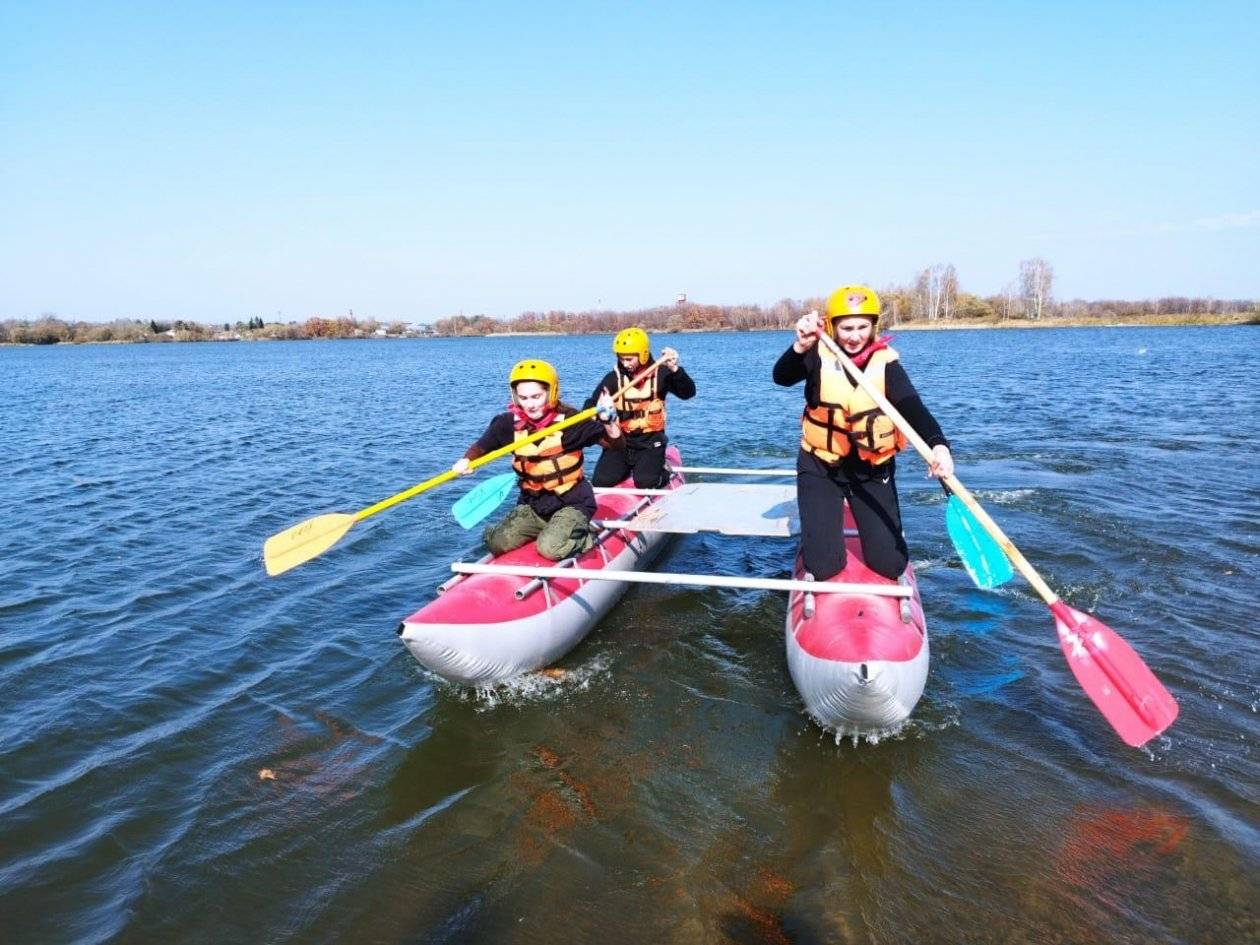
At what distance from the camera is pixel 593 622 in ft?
20.9

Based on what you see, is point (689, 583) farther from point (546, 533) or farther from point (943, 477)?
point (943, 477)

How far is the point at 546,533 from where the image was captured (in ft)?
19.7

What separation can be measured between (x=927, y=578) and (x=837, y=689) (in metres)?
3.85

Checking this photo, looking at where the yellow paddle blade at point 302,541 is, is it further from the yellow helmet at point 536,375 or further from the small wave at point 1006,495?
the small wave at point 1006,495

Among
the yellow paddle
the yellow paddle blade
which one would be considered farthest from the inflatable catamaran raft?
the yellow paddle blade

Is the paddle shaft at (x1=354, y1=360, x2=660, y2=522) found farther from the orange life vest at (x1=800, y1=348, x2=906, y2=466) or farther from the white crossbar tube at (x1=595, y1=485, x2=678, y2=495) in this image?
the orange life vest at (x1=800, y1=348, x2=906, y2=466)

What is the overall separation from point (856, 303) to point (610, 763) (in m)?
3.39

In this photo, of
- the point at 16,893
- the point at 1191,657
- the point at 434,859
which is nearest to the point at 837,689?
the point at 434,859

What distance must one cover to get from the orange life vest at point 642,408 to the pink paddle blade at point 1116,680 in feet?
14.8

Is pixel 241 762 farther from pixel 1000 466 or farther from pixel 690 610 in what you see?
pixel 1000 466

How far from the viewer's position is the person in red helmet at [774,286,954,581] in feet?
17.1

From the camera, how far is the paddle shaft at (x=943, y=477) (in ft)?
14.9

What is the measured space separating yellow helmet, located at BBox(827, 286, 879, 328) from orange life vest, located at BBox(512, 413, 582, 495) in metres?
2.34

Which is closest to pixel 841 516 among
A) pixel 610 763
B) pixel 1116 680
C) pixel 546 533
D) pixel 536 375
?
pixel 1116 680
